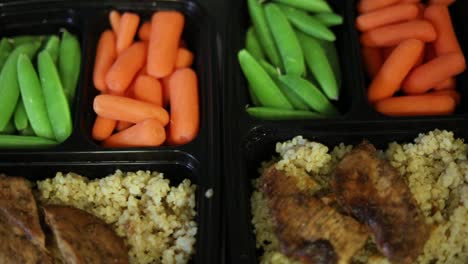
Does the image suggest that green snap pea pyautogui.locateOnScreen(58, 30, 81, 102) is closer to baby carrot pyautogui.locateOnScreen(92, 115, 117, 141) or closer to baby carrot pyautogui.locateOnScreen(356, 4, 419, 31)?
baby carrot pyautogui.locateOnScreen(92, 115, 117, 141)

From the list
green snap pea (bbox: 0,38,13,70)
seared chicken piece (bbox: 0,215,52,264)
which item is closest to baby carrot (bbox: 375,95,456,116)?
seared chicken piece (bbox: 0,215,52,264)

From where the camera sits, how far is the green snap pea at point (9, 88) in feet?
6.64

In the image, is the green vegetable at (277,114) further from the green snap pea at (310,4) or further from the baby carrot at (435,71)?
the green snap pea at (310,4)

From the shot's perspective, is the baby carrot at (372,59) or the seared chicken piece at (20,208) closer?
the seared chicken piece at (20,208)

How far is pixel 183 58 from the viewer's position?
218cm

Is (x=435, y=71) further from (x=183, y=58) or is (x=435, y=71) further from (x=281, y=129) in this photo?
(x=183, y=58)

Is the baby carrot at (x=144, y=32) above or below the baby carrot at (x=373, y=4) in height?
below

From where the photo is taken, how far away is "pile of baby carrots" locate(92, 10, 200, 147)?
1.97m

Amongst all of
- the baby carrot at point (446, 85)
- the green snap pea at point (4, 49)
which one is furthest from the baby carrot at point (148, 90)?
the baby carrot at point (446, 85)

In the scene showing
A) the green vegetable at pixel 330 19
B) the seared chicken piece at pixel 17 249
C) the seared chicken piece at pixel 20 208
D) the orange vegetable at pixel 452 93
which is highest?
the green vegetable at pixel 330 19

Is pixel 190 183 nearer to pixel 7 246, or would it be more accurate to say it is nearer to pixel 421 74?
pixel 7 246

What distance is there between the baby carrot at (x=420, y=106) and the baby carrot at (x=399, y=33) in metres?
0.28

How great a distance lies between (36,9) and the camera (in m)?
2.32

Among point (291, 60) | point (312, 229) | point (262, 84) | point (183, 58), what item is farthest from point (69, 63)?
point (312, 229)
